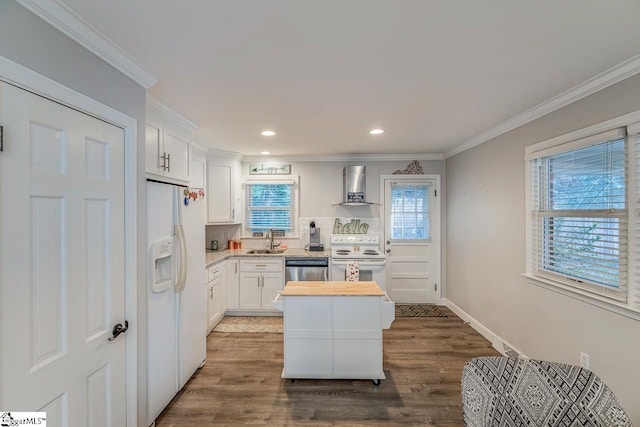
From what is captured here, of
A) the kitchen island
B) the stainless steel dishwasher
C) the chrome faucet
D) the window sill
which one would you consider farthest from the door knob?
the window sill

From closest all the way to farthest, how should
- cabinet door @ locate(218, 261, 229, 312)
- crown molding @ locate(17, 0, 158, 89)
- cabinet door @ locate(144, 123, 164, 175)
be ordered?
crown molding @ locate(17, 0, 158, 89) < cabinet door @ locate(144, 123, 164, 175) < cabinet door @ locate(218, 261, 229, 312)

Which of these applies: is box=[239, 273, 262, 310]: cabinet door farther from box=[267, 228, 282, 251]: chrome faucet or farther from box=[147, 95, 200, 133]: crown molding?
box=[147, 95, 200, 133]: crown molding

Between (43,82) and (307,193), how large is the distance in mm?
3645

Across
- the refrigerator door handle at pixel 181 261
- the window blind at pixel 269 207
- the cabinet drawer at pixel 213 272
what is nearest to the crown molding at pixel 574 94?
the window blind at pixel 269 207

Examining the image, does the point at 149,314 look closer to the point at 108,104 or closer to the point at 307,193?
the point at 108,104

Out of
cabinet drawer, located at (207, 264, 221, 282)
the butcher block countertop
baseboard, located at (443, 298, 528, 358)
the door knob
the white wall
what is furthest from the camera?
cabinet drawer, located at (207, 264, 221, 282)

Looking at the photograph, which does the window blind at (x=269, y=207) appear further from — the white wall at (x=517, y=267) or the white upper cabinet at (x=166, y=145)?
the white wall at (x=517, y=267)

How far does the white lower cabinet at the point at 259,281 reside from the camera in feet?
13.2

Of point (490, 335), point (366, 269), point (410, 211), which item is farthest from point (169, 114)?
point (490, 335)

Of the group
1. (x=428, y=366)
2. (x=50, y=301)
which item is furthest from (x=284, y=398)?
(x=50, y=301)

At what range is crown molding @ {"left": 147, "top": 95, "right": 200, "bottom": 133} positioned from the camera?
80.5 inches

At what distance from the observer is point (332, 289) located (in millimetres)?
2504

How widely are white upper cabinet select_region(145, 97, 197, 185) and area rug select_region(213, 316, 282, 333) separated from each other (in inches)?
85.0

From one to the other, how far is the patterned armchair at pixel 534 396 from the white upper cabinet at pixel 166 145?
2.28 m
